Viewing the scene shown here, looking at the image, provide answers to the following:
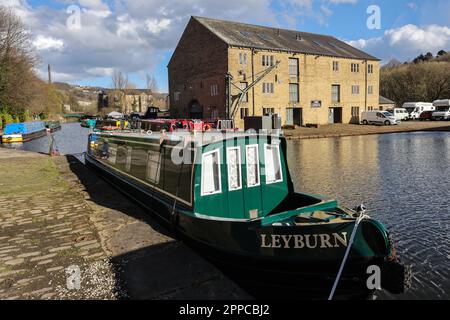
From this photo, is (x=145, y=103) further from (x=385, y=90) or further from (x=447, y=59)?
(x=447, y=59)

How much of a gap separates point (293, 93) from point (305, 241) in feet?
137

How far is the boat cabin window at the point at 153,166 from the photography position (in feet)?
25.8

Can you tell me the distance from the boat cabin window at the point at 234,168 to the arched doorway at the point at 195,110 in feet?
128

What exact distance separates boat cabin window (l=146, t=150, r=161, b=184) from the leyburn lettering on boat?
377cm

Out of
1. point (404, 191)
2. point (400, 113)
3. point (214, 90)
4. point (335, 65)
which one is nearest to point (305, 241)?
point (404, 191)

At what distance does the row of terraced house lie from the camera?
3991 cm

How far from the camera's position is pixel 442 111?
54.1 m

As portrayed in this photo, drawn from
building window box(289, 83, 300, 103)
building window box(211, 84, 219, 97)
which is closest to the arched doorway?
building window box(211, 84, 219, 97)

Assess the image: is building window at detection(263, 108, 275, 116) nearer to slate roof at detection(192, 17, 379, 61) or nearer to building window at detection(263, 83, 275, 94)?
building window at detection(263, 83, 275, 94)

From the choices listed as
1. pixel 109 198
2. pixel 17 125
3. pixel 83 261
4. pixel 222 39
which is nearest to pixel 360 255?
pixel 83 261

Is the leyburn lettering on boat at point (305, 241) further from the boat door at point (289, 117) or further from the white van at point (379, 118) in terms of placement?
the white van at point (379, 118)

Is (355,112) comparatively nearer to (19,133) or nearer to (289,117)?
(289,117)

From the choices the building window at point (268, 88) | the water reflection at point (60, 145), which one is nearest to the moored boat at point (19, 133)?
the water reflection at point (60, 145)

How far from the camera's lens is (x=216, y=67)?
40.9m
